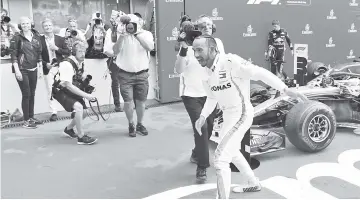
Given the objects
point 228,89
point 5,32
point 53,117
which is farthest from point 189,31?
point 5,32

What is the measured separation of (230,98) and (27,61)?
13.8ft

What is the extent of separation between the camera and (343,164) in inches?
184

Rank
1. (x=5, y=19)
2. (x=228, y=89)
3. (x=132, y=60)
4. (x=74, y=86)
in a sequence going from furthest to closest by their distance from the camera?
(x=5, y=19)
(x=132, y=60)
(x=74, y=86)
(x=228, y=89)

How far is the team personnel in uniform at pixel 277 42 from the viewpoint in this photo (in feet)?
30.8

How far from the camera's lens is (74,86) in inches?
208

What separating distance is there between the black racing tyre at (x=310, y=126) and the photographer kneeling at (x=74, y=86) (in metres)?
2.59

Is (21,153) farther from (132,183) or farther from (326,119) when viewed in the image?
(326,119)

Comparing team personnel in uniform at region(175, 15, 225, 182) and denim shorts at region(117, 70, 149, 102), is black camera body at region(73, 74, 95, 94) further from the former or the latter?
team personnel in uniform at region(175, 15, 225, 182)

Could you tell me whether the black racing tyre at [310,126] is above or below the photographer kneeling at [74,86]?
below

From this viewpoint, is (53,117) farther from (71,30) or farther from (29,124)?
(71,30)

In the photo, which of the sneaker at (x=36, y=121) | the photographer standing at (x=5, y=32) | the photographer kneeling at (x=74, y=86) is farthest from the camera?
the photographer standing at (x=5, y=32)

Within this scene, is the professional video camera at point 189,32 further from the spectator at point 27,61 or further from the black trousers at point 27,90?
the black trousers at point 27,90

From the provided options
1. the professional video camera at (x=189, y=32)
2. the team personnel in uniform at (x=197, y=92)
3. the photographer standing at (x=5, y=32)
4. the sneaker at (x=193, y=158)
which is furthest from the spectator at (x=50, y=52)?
the professional video camera at (x=189, y=32)

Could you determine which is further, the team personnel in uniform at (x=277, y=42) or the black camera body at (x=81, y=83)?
the team personnel in uniform at (x=277, y=42)
